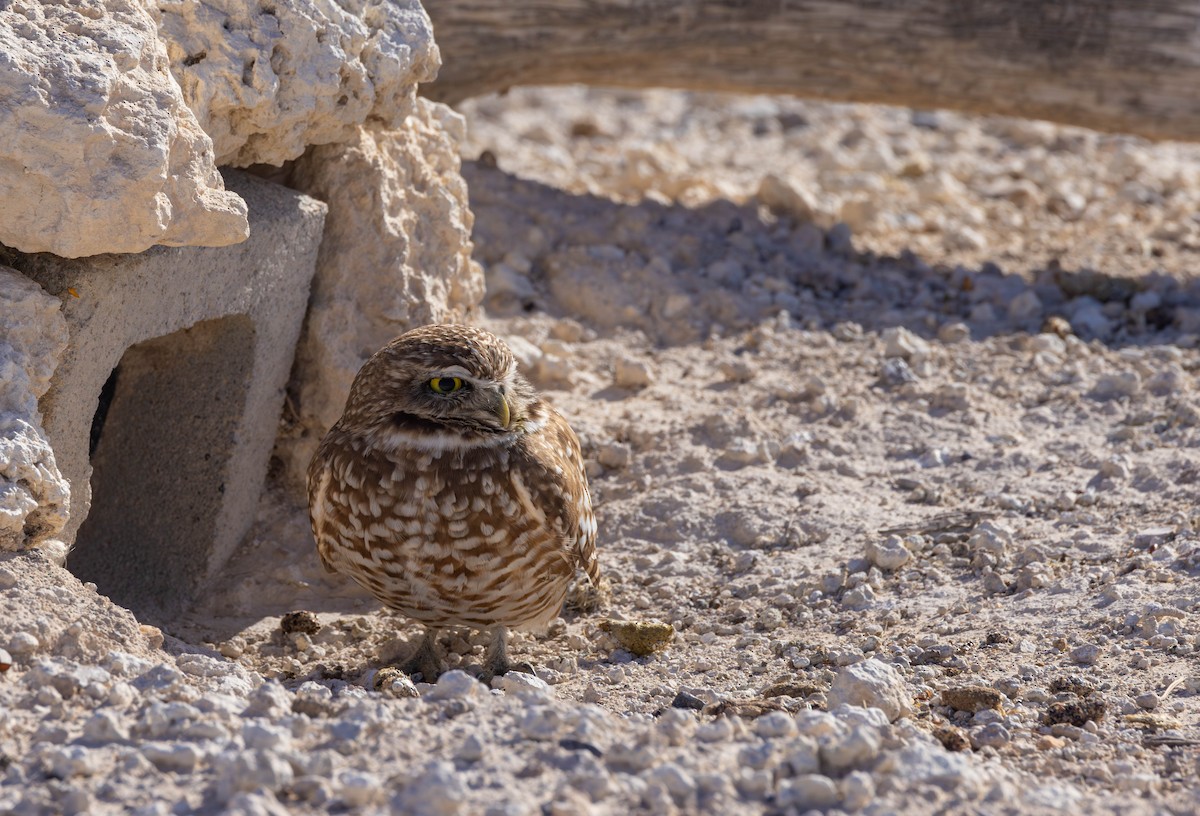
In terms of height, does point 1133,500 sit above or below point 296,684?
above

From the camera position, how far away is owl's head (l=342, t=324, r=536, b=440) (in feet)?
14.0

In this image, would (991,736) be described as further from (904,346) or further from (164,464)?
(904,346)

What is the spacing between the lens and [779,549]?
17.0 feet

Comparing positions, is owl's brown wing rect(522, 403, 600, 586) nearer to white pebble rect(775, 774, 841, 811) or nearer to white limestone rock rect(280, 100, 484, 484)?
white limestone rock rect(280, 100, 484, 484)

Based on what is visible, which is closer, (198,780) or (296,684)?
(198,780)

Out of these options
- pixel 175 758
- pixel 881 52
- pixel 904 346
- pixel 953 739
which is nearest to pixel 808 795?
pixel 953 739

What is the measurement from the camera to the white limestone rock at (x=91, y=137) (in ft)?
12.0

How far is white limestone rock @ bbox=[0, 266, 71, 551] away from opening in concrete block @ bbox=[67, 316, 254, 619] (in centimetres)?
95

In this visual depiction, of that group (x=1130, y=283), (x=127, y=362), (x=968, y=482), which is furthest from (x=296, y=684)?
(x=1130, y=283)

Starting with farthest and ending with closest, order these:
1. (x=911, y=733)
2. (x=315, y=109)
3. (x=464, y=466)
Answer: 1. (x=315, y=109)
2. (x=464, y=466)
3. (x=911, y=733)

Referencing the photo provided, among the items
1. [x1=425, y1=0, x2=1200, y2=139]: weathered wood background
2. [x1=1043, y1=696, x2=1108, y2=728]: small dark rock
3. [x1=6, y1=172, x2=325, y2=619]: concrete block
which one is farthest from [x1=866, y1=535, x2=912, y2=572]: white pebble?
[x1=425, y1=0, x2=1200, y2=139]: weathered wood background

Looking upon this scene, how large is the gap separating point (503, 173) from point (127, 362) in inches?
117

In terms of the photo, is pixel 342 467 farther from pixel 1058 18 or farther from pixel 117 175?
pixel 1058 18

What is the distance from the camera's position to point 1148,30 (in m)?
7.10
